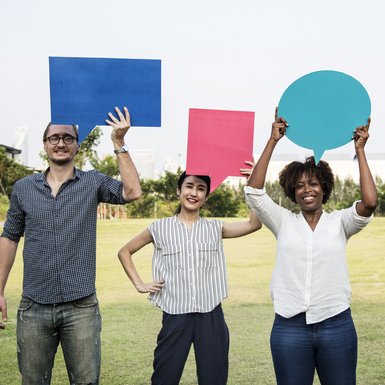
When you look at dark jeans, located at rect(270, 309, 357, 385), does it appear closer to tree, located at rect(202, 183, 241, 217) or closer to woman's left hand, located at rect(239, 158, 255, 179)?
woman's left hand, located at rect(239, 158, 255, 179)

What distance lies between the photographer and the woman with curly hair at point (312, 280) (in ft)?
6.97

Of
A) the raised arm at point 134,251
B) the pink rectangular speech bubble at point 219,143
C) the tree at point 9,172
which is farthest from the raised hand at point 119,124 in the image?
the tree at point 9,172

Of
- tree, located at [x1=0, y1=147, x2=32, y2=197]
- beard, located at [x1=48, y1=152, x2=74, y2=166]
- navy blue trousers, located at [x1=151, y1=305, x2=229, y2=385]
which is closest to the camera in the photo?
beard, located at [x1=48, y1=152, x2=74, y2=166]

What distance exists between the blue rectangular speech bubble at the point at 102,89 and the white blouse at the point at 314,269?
524 millimetres

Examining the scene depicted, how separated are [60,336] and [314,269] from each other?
0.87 metres

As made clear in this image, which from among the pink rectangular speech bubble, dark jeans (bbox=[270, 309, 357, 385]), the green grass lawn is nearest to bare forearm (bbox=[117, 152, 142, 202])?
the pink rectangular speech bubble

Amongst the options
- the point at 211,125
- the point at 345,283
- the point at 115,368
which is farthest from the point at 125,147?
the point at 115,368

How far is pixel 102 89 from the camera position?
246 cm

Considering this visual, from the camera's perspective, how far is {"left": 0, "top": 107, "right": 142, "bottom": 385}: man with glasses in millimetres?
2273

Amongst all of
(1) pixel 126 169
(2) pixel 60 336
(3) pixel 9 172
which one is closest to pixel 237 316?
(2) pixel 60 336

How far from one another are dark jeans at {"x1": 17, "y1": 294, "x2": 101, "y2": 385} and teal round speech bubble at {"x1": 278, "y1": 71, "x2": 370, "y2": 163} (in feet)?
2.93

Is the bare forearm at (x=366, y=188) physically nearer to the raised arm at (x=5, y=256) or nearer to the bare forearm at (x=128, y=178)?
the bare forearm at (x=128, y=178)

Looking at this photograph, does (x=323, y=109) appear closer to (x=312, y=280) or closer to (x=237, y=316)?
(x=312, y=280)

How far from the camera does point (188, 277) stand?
8.16 feet
